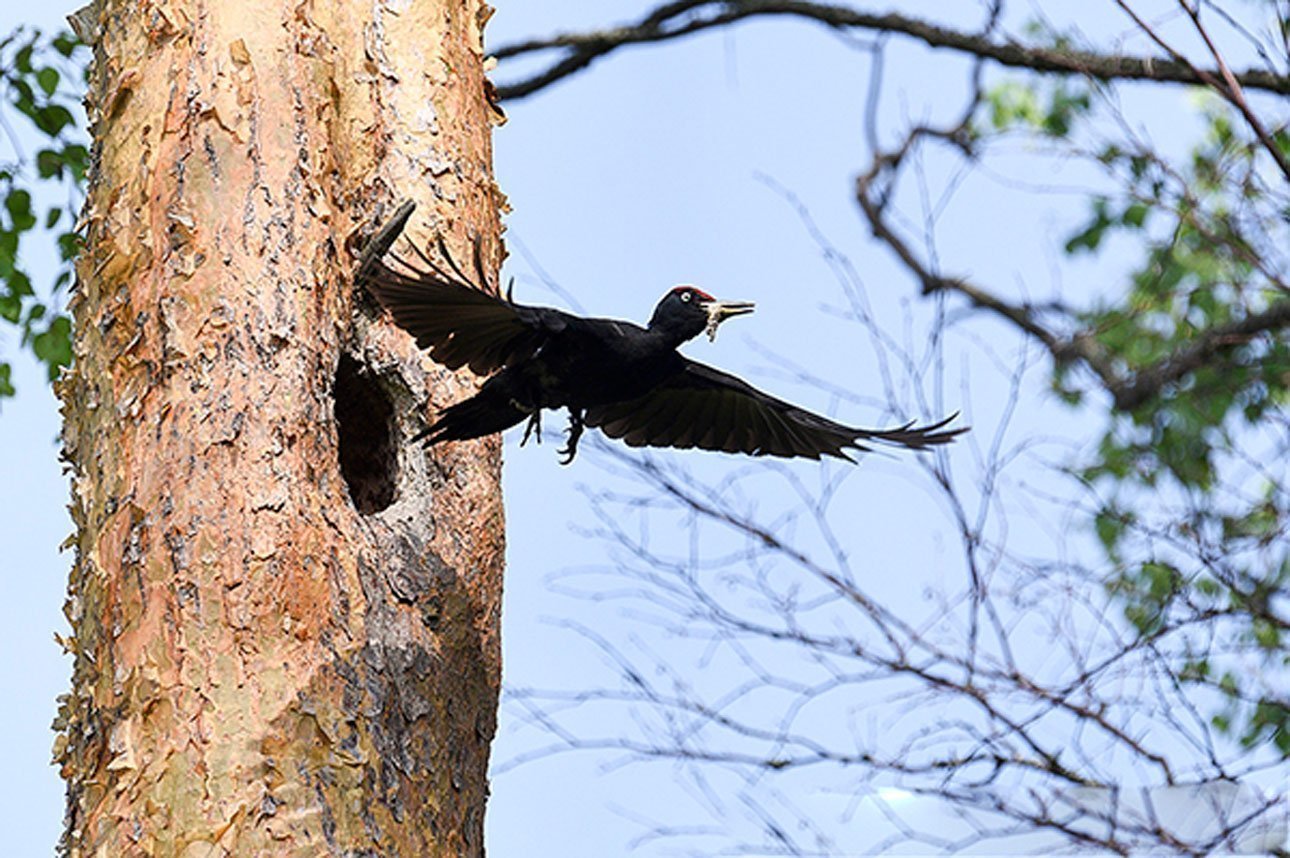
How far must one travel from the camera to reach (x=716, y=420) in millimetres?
3516

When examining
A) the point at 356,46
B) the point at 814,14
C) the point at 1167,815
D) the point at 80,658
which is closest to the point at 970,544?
the point at 1167,815

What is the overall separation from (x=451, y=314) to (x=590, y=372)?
39 centimetres

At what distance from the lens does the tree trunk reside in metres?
2.57

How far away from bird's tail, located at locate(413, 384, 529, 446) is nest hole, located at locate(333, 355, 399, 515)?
135 mm

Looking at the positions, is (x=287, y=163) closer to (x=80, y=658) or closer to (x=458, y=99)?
(x=458, y=99)

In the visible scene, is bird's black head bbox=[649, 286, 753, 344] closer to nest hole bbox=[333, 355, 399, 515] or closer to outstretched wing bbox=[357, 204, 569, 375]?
outstretched wing bbox=[357, 204, 569, 375]

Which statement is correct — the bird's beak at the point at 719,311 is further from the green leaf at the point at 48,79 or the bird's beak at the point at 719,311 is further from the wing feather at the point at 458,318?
the green leaf at the point at 48,79

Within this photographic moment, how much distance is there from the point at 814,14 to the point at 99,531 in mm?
4022

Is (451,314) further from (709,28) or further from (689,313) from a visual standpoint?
(709,28)

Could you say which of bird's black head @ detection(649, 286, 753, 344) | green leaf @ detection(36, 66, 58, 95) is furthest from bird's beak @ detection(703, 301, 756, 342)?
green leaf @ detection(36, 66, 58, 95)

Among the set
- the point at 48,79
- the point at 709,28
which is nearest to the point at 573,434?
the point at 48,79

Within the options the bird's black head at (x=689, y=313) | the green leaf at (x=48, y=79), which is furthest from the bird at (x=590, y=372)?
the green leaf at (x=48, y=79)

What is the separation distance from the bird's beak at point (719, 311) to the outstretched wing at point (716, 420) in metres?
0.14

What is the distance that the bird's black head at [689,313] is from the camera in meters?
3.21
